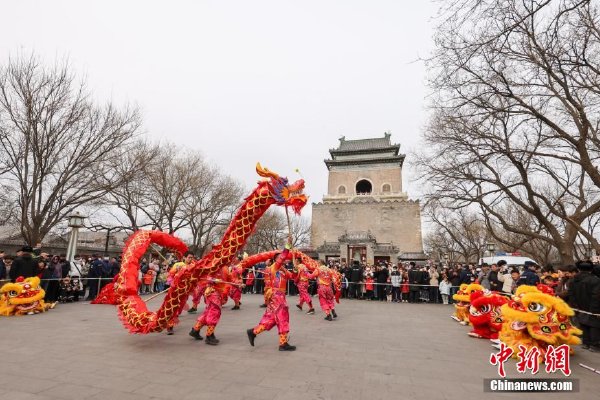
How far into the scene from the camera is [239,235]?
17.9 ft

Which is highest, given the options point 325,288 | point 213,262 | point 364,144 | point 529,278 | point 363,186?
point 364,144

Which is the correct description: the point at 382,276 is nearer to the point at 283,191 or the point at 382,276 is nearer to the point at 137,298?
the point at 283,191

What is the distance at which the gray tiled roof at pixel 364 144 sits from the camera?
38.8 m

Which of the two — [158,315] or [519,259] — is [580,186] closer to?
[519,259]

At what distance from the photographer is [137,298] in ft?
18.4

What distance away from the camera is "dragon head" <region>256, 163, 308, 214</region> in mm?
5293

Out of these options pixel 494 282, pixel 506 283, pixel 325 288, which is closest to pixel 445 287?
pixel 506 283

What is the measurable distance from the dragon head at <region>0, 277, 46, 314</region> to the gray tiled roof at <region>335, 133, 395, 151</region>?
33.3 meters

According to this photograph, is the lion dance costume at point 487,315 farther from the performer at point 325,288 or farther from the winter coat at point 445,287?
the winter coat at point 445,287

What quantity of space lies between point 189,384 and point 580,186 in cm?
1699

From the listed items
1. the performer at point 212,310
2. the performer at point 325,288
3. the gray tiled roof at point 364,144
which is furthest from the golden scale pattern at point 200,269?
the gray tiled roof at point 364,144

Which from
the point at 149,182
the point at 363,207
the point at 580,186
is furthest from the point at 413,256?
the point at 149,182

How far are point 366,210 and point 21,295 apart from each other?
2917cm
